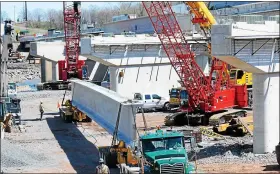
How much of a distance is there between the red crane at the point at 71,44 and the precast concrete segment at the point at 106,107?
2582 centimetres

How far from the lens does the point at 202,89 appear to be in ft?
116

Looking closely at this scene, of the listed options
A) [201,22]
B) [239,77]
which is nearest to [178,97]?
[201,22]

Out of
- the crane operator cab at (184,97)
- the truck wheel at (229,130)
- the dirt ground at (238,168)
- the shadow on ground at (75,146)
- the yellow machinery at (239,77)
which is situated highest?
the yellow machinery at (239,77)

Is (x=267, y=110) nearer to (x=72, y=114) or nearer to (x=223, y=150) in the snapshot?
(x=223, y=150)

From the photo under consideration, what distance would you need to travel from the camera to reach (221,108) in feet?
114

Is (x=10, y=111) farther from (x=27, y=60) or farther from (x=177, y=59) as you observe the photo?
(x=27, y=60)

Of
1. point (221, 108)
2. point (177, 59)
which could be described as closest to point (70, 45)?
point (177, 59)

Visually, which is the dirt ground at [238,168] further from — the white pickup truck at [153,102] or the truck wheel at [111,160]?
the white pickup truck at [153,102]

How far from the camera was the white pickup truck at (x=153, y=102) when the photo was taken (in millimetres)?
40219

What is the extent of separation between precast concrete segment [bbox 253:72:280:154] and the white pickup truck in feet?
57.9

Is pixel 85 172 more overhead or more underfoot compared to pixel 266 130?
more underfoot

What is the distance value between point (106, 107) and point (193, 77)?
12.0 metres

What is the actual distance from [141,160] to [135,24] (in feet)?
164

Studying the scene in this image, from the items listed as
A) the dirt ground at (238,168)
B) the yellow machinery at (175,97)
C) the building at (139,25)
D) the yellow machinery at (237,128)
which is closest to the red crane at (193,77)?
the yellow machinery at (175,97)
